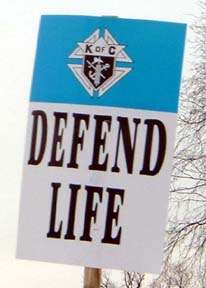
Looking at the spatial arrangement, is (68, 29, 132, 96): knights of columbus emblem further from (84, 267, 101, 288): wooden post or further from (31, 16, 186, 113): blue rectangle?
(84, 267, 101, 288): wooden post

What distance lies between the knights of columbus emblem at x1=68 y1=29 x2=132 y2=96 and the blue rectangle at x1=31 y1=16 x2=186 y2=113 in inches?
0.5

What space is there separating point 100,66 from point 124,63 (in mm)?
85

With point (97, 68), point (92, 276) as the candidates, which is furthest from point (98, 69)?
point (92, 276)

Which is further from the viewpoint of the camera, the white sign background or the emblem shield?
the emblem shield

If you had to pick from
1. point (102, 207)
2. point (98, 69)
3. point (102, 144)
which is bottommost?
point (102, 207)

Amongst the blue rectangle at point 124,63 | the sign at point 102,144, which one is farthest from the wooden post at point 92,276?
the blue rectangle at point 124,63

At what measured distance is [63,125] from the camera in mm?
2721

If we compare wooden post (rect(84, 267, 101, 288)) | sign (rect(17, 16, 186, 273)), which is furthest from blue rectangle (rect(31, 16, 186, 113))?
wooden post (rect(84, 267, 101, 288))

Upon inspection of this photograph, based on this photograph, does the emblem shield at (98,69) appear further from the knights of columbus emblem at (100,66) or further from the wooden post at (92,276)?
the wooden post at (92,276)

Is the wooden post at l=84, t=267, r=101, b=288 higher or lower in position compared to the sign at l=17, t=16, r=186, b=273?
lower

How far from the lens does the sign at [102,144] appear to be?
8.66ft

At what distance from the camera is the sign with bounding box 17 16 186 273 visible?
2.64 metres

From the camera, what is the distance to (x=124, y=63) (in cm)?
275

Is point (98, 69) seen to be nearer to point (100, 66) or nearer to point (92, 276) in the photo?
point (100, 66)
